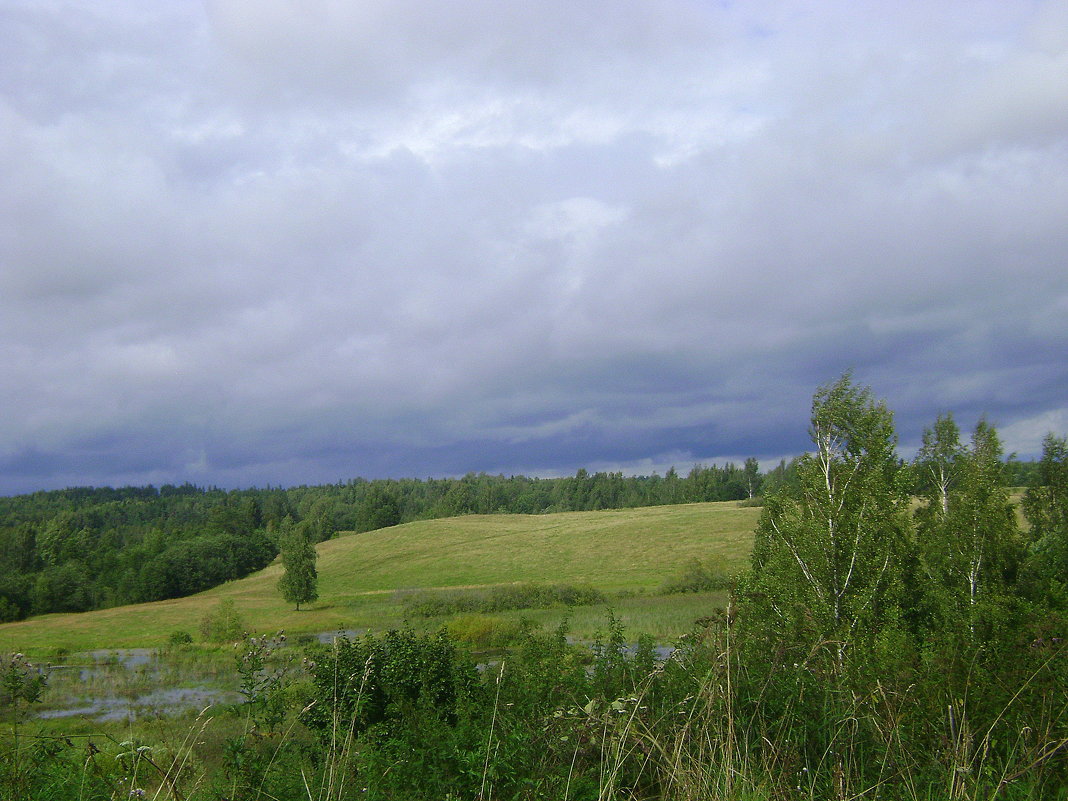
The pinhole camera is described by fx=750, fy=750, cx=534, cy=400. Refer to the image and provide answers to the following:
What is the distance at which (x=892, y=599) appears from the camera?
21297mm

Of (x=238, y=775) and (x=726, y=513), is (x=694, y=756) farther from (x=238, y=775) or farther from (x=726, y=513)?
(x=726, y=513)

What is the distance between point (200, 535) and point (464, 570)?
2215 inches

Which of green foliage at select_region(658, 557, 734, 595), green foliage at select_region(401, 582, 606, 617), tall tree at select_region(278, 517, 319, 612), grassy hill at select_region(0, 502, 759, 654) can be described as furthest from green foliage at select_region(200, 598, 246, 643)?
green foliage at select_region(658, 557, 734, 595)

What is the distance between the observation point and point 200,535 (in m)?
122

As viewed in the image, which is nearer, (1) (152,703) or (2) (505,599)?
(1) (152,703)

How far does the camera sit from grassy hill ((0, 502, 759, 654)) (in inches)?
2456

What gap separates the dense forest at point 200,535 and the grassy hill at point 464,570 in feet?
28.3

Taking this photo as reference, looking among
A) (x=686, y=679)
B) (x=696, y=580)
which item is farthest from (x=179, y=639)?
(x=686, y=679)

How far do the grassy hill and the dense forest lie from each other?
28.3 feet

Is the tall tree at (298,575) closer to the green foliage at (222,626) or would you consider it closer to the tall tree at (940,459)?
the green foliage at (222,626)

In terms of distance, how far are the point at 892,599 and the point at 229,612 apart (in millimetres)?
53617

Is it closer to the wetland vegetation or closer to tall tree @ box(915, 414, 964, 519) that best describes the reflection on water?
the wetland vegetation

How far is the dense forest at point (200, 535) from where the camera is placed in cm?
9625

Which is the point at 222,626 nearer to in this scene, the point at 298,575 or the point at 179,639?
the point at 179,639
